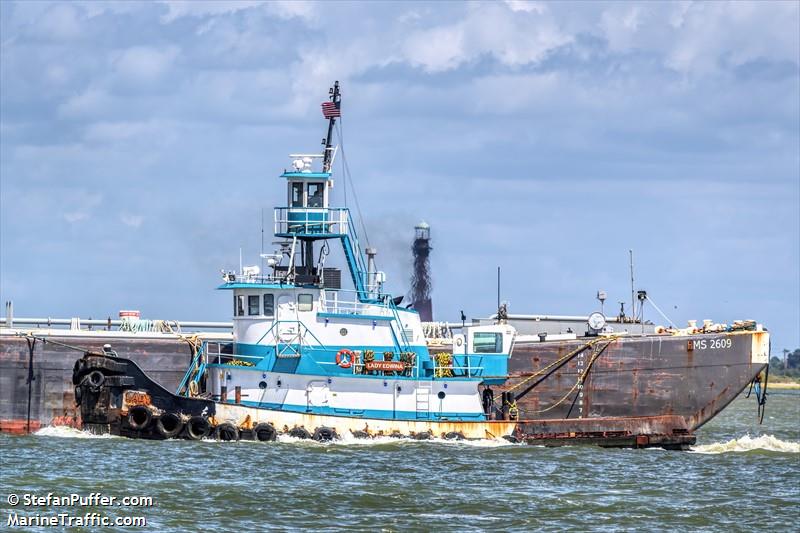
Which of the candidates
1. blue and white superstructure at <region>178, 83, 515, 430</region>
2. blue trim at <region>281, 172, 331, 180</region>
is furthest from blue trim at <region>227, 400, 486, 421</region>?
blue trim at <region>281, 172, 331, 180</region>

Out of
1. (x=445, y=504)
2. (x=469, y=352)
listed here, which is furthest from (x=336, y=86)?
(x=445, y=504)

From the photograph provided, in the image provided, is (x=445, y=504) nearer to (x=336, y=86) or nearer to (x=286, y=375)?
(x=286, y=375)

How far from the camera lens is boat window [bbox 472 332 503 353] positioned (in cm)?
4697

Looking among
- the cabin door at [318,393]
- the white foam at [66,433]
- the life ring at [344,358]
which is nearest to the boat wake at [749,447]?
the life ring at [344,358]

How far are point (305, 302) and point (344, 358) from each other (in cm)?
231

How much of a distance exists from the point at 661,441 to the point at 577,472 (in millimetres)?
7738

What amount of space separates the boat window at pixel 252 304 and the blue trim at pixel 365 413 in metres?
3.22

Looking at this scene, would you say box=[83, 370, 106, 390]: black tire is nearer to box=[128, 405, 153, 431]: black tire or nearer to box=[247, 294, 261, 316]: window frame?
→ box=[128, 405, 153, 431]: black tire

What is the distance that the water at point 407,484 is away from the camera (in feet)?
102

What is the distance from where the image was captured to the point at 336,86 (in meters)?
48.7

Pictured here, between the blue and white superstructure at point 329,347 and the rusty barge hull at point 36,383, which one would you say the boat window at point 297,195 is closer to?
the blue and white superstructure at point 329,347

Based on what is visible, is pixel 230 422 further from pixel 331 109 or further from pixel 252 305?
pixel 331 109

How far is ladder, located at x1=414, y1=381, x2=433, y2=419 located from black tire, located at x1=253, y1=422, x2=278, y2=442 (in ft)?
16.8

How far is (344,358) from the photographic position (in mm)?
46000
